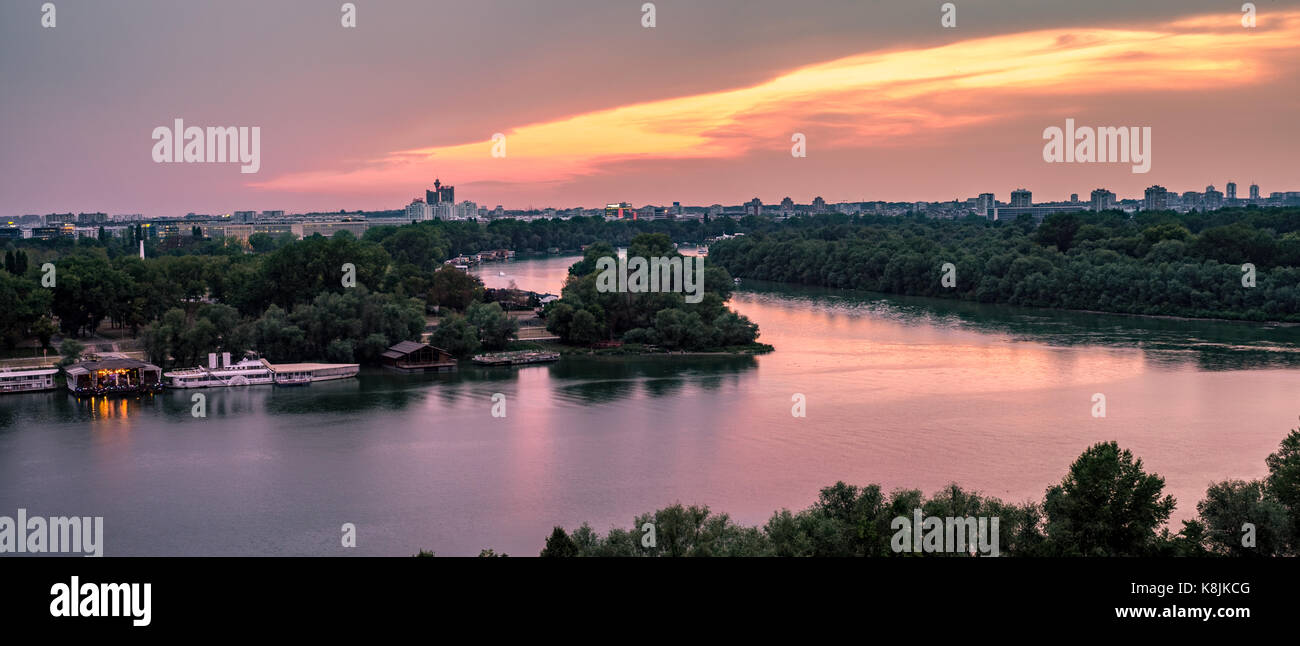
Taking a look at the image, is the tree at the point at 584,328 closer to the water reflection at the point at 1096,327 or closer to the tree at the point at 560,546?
the water reflection at the point at 1096,327

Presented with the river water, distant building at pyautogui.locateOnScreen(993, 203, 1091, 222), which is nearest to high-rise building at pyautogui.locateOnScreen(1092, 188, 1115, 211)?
distant building at pyautogui.locateOnScreen(993, 203, 1091, 222)

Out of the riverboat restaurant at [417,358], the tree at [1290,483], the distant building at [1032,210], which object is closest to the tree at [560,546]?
the tree at [1290,483]

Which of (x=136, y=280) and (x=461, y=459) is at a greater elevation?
(x=136, y=280)

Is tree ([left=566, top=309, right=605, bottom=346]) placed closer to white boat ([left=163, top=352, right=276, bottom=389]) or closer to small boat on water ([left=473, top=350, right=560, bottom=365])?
small boat on water ([left=473, top=350, right=560, bottom=365])
